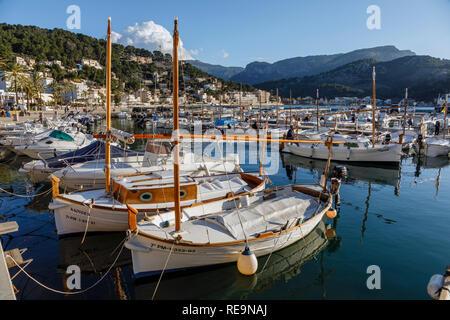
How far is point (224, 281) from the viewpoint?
9555mm

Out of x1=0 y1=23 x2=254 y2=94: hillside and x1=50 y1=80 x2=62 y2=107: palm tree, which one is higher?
x1=0 y1=23 x2=254 y2=94: hillside

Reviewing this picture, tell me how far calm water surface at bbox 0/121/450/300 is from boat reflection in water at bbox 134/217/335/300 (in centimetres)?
3

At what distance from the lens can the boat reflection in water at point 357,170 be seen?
927 inches

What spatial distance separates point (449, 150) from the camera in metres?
32.4

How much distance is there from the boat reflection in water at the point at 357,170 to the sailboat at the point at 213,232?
1235 centimetres

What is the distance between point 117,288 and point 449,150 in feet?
123

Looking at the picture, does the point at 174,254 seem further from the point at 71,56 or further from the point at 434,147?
the point at 71,56

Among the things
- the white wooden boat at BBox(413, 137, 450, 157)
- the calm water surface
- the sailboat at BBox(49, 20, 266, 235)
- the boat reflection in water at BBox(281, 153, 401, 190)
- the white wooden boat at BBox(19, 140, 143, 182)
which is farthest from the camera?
the white wooden boat at BBox(413, 137, 450, 157)

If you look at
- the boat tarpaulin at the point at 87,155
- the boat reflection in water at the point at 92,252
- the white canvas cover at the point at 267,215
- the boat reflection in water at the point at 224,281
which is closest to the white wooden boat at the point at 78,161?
the boat tarpaulin at the point at 87,155

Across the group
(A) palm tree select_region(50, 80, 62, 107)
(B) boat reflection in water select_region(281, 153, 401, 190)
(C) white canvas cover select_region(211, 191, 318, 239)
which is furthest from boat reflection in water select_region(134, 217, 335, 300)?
(A) palm tree select_region(50, 80, 62, 107)

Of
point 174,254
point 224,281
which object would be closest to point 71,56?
point 174,254

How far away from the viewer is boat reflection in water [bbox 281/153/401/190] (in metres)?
23.6

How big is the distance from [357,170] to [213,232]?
21.2 m

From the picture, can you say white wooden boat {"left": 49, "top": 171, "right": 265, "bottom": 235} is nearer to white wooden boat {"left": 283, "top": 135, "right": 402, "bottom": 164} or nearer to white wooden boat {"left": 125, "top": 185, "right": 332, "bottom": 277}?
white wooden boat {"left": 125, "top": 185, "right": 332, "bottom": 277}
